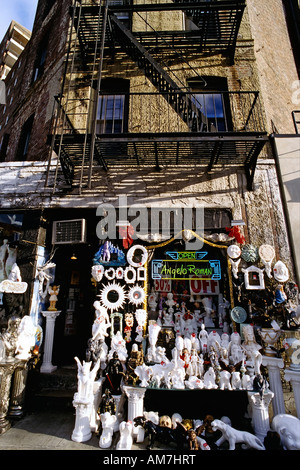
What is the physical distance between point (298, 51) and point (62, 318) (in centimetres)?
1403

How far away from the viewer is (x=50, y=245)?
25.3ft

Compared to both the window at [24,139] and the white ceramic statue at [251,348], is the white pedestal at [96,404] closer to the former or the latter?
the white ceramic statue at [251,348]

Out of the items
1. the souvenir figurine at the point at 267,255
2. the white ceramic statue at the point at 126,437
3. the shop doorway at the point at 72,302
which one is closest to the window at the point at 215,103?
the souvenir figurine at the point at 267,255

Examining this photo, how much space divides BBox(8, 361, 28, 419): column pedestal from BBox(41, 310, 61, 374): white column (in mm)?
1205

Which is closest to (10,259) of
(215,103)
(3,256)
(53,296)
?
(3,256)

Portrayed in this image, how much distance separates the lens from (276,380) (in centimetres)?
513

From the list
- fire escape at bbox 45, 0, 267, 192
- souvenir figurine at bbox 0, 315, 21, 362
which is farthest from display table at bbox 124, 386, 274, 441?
fire escape at bbox 45, 0, 267, 192

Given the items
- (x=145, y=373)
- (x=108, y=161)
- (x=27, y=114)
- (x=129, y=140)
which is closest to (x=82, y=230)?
(x=108, y=161)

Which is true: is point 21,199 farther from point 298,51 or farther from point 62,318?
point 298,51

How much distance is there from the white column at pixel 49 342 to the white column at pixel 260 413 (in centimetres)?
509

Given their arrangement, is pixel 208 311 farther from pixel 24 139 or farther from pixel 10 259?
pixel 24 139

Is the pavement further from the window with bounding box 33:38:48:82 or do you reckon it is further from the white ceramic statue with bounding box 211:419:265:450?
the window with bounding box 33:38:48:82

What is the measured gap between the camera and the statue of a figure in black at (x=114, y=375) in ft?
16.8

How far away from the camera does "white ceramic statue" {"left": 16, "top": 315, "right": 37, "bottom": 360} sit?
18.4 ft
